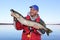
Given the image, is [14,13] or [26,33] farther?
[26,33]

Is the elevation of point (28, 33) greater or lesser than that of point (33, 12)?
lesser

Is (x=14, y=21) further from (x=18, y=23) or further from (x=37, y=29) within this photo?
(x=37, y=29)

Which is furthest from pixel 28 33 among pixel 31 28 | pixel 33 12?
pixel 33 12

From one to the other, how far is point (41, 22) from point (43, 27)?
0.26ft

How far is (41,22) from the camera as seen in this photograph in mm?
3980

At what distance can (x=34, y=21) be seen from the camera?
396cm

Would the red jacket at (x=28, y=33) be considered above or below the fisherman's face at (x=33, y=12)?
below

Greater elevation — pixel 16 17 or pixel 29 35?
pixel 16 17

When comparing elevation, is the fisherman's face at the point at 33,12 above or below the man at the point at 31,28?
above

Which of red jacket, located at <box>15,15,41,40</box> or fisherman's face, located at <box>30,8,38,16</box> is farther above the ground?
fisherman's face, located at <box>30,8,38,16</box>

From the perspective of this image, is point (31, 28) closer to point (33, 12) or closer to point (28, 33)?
point (28, 33)

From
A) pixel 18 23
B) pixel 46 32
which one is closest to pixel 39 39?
pixel 46 32

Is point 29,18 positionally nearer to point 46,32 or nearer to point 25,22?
point 25,22

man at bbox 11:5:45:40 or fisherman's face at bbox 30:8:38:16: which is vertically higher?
fisherman's face at bbox 30:8:38:16
